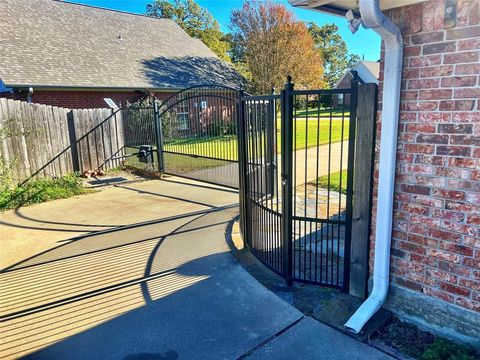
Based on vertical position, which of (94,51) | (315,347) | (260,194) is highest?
(94,51)

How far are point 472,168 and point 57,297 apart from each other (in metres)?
3.88

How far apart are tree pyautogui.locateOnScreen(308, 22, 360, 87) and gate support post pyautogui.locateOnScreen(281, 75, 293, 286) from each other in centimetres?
5632

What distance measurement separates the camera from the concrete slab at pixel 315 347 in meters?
2.59

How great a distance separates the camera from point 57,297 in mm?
3570

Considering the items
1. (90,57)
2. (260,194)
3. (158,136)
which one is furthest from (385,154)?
(90,57)

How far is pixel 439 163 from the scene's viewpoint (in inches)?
100

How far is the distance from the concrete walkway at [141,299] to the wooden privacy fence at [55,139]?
93.4 inches

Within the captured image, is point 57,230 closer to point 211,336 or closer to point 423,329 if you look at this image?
point 211,336

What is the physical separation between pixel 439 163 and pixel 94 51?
52.2 feet

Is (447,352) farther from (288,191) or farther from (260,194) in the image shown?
(260,194)

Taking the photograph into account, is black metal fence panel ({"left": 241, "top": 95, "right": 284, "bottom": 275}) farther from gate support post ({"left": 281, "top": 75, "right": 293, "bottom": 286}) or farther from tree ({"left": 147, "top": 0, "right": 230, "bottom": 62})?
tree ({"left": 147, "top": 0, "right": 230, "bottom": 62})

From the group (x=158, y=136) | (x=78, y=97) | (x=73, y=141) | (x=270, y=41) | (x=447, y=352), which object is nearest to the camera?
(x=447, y=352)

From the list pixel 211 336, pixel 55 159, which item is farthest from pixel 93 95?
pixel 211 336

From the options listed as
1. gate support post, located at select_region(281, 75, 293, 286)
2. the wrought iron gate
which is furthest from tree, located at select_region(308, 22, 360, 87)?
gate support post, located at select_region(281, 75, 293, 286)
